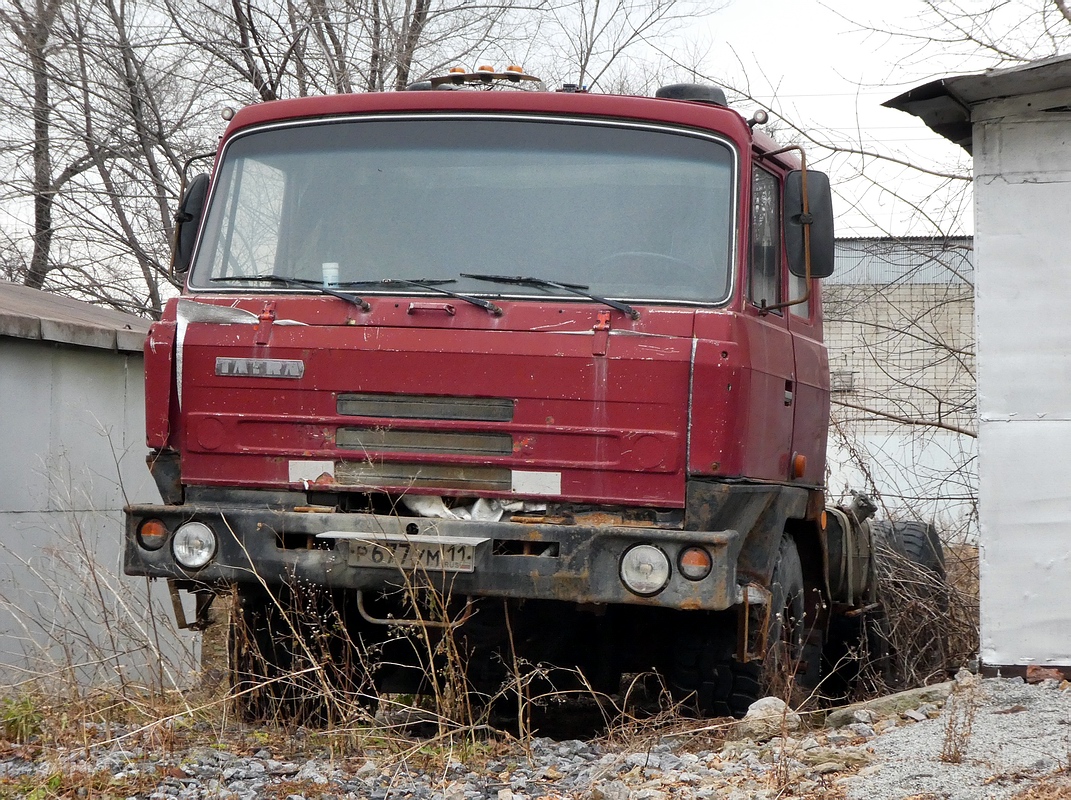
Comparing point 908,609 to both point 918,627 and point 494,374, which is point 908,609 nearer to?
point 918,627

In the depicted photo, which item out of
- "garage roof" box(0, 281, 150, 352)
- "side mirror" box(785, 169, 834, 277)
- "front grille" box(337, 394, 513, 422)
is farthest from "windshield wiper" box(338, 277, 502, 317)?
"garage roof" box(0, 281, 150, 352)

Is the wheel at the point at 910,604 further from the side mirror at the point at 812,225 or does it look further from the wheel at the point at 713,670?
the side mirror at the point at 812,225

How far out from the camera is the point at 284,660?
5938mm

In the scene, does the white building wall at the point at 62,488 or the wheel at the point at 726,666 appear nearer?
the wheel at the point at 726,666

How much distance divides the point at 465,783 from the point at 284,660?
1630 millimetres

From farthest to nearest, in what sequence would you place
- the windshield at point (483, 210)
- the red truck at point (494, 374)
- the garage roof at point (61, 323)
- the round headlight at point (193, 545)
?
1. the garage roof at point (61, 323)
2. the windshield at point (483, 210)
3. the round headlight at point (193, 545)
4. the red truck at point (494, 374)

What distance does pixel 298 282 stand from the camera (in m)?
5.41

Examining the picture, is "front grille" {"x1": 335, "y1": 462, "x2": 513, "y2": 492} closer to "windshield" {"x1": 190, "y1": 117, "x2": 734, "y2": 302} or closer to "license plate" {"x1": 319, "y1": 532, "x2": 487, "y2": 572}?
"license plate" {"x1": 319, "y1": 532, "x2": 487, "y2": 572}

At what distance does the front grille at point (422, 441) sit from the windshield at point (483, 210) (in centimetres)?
59

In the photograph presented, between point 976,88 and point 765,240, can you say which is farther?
point 976,88

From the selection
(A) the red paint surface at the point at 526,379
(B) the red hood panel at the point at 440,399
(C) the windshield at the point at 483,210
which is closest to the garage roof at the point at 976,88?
(A) the red paint surface at the point at 526,379

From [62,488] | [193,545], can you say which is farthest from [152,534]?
[62,488]

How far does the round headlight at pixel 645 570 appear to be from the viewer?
480 cm

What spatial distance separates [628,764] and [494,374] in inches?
60.8
